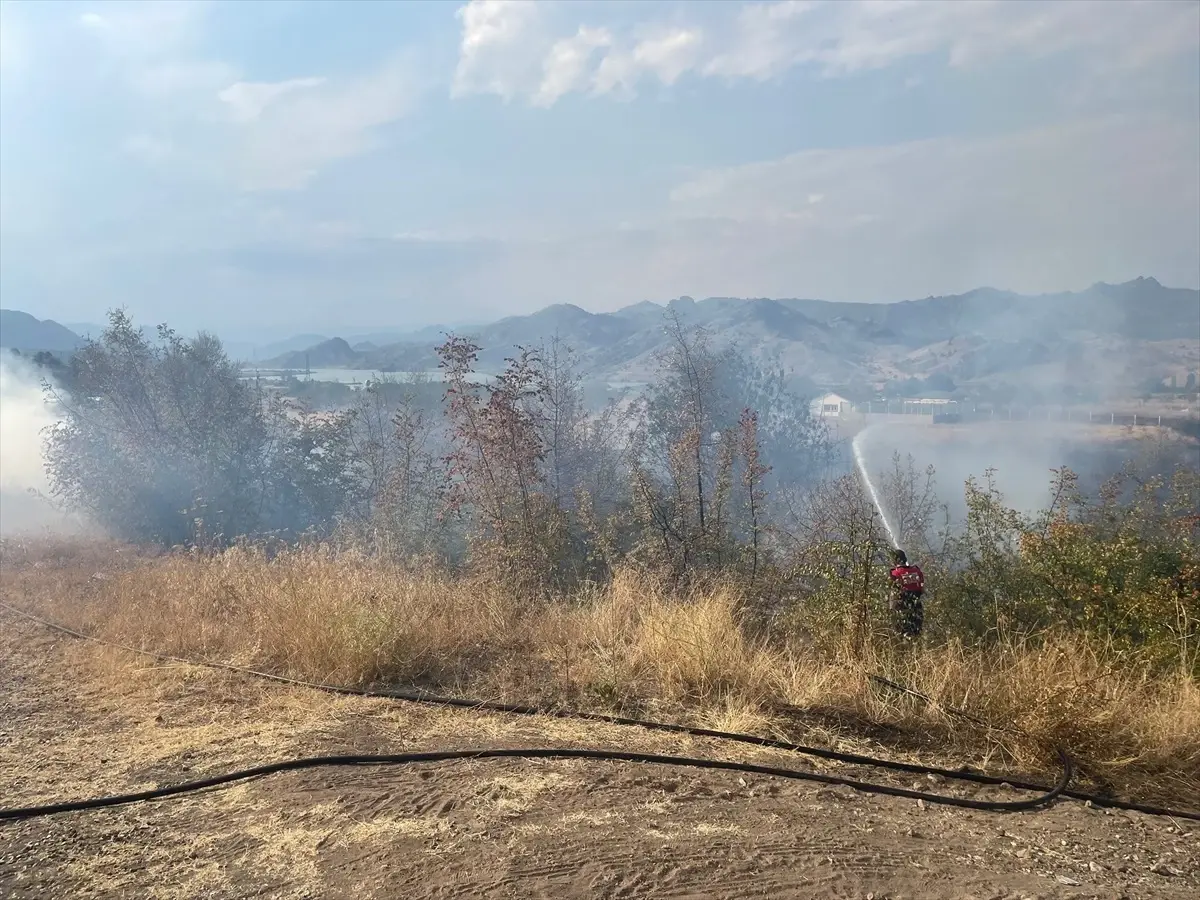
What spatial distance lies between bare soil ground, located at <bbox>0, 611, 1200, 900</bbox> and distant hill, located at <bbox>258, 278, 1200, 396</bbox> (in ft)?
83.5

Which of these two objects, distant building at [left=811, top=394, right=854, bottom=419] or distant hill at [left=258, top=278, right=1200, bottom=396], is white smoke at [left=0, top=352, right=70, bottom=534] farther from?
distant building at [left=811, top=394, right=854, bottom=419]

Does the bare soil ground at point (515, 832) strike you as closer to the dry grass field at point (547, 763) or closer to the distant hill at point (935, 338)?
the dry grass field at point (547, 763)

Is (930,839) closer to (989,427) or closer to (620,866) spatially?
(620,866)

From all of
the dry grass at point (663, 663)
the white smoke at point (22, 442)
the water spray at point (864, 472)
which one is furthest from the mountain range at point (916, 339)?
the dry grass at point (663, 663)

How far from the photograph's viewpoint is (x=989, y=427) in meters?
33.8

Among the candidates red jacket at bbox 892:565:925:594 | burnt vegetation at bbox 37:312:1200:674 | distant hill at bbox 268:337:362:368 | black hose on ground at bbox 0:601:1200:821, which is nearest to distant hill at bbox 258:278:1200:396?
distant hill at bbox 268:337:362:368

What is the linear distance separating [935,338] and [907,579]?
56.2 m

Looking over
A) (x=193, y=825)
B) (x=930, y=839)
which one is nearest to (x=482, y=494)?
(x=193, y=825)

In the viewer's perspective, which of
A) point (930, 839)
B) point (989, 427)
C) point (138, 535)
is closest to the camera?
point (930, 839)

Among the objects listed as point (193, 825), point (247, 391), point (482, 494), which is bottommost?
point (193, 825)

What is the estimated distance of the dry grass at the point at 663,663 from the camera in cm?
497

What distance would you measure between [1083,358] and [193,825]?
49166mm

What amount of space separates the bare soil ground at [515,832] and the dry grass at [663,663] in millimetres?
610

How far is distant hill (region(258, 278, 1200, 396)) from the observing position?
38.5 m
